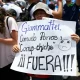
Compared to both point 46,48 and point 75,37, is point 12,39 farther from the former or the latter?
point 75,37

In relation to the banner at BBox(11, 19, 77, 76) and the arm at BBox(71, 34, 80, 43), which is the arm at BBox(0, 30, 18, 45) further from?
the arm at BBox(71, 34, 80, 43)

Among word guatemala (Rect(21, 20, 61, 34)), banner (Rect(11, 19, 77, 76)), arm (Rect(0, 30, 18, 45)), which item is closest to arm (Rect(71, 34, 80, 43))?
banner (Rect(11, 19, 77, 76))

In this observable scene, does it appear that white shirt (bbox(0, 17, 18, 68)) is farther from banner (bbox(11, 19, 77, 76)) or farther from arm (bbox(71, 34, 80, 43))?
arm (bbox(71, 34, 80, 43))

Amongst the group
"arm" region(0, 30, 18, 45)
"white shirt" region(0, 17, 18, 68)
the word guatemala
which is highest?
the word guatemala

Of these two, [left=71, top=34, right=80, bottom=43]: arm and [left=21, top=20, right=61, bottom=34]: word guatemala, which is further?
[left=21, top=20, right=61, bottom=34]: word guatemala

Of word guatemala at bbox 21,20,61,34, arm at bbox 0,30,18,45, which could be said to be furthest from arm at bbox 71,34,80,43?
arm at bbox 0,30,18,45

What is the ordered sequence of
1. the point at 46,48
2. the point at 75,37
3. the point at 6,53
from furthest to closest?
the point at 6,53 → the point at 46,48 → the point at 75,37

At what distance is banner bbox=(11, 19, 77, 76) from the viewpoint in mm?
2471

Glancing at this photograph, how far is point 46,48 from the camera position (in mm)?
2561

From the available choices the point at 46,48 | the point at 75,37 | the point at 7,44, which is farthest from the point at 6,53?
the point at 75,37

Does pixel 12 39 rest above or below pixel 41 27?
below

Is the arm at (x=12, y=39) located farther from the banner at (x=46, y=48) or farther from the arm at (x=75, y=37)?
the arm at (x=75, y=37)

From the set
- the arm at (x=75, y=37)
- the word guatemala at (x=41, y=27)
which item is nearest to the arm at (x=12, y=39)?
the word guatemala at (x=41, y=27)

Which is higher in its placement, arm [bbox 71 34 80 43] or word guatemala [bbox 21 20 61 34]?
word guatemala [bbox 21 20 61 34]
